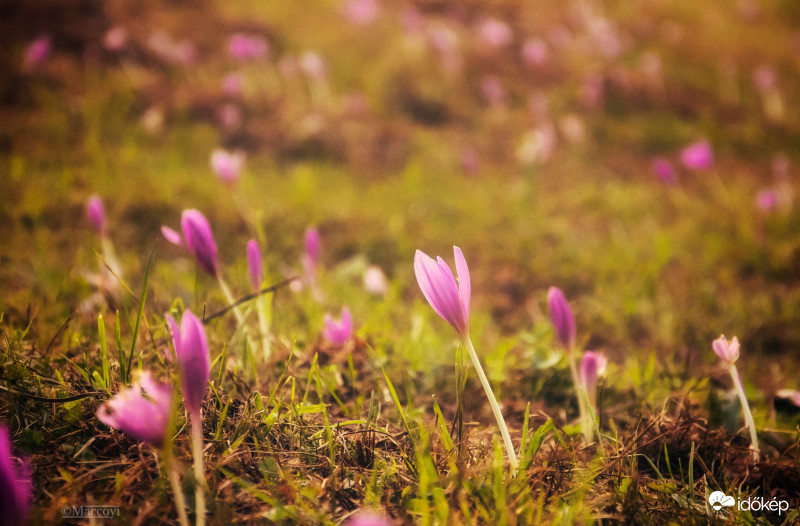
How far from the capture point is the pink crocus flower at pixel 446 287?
1.07m

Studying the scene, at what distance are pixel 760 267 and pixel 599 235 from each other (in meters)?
1.04

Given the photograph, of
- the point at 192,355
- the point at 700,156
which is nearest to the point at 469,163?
the point at 700,156

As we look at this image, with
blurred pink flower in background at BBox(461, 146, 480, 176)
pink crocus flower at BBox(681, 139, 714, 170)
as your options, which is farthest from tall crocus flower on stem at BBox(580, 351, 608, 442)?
blurred pink flower in background at BBox(461, 146, 480, 176)

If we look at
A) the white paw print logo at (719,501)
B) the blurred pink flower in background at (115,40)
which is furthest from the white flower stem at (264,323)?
the blurred pink flower in background at (115,40)

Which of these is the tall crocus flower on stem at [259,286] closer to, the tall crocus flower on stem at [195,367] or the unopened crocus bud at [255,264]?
the unopened crocus bud at [255,264]

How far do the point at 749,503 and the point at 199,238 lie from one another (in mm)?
1620

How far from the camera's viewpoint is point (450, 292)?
1111 mm

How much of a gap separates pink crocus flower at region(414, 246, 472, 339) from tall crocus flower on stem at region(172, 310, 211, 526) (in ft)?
1.53

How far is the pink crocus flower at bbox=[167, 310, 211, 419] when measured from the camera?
0.96 meters

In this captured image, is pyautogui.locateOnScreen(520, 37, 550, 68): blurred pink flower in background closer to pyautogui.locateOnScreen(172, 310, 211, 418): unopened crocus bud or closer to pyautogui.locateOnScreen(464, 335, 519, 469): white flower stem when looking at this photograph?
pyautogui.locateOnScreen(464, 335, 519, 469): white flower stem

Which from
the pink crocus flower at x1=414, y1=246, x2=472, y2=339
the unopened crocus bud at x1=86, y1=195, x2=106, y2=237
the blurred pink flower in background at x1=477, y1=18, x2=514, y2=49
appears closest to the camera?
the pink crocus flower at x1=414, y1=246, x2=472, y2=339

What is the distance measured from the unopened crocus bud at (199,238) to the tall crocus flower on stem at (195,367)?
402 mm

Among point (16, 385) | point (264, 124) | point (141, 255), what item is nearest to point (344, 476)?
point (16, 385)

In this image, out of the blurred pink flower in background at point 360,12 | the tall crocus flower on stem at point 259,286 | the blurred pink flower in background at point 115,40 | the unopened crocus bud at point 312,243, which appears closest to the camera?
the tall crocus flower on stem at point 259,286
